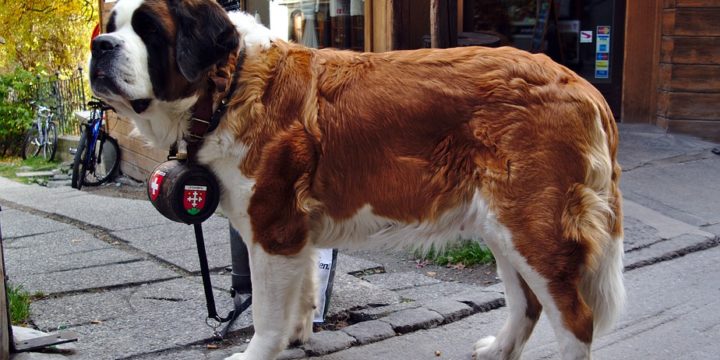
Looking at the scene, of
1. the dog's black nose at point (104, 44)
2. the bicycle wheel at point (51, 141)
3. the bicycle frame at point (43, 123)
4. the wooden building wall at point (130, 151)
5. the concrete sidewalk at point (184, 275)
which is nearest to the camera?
the dog's black nose at point (104, 44)

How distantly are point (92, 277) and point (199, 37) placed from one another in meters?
2.73

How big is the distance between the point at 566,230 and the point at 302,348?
1630mm

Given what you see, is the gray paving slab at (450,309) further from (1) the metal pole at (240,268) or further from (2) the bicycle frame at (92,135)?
(2) the bicycle frame at (92,135)

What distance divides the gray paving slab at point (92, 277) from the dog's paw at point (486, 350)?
7.54 ft

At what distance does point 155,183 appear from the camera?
3.88m

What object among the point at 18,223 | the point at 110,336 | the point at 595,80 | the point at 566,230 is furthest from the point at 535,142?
the point at 595,80

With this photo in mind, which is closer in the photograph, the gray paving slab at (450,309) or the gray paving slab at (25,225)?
the gray paving slab at (450,309)

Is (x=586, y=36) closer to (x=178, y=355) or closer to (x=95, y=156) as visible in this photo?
(x=95, y=156)

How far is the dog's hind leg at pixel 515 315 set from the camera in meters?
4.06

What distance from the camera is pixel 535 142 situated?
138 inches

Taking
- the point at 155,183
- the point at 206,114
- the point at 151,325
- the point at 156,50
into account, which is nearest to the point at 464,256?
the point at 151,325

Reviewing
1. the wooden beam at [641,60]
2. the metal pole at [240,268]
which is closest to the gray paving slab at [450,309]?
the metal pole at [240,268]

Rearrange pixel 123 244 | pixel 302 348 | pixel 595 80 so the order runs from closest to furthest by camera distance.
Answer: pixel 302 348
pixel 123 244
pixel 595 80

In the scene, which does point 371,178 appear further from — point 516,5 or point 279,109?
point 516,5
